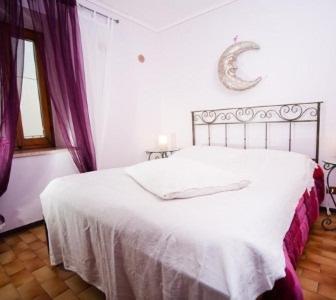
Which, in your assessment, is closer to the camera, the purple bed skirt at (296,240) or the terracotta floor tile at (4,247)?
the purple bed skirt at (296,240)

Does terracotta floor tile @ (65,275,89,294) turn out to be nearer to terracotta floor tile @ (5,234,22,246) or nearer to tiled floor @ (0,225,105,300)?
tiled floor @ (0,225,105,300)

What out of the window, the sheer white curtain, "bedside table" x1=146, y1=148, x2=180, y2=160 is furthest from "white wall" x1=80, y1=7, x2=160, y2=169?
the window

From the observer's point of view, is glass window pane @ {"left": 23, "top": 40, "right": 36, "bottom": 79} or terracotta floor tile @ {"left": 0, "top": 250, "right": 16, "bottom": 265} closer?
terracotta floor tile @ {"left": 0, "top": 250, "right": 16, "bottom": 265}

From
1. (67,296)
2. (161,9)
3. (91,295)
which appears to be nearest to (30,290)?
(67,296)

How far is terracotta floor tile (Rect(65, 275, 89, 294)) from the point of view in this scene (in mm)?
1352

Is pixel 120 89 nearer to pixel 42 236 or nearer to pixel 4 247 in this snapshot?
pixel 42 236

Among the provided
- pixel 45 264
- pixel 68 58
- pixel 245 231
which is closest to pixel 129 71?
pixel 68 58

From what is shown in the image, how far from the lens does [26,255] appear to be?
1.75 m

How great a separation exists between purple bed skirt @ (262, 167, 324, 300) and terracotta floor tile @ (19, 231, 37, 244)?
6.62 feet

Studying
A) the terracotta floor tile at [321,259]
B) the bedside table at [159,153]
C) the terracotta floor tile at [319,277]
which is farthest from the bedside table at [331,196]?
the bedside table at [159,153]

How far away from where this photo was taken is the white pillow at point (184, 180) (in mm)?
1153

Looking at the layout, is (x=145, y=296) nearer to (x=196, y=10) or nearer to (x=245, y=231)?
(x=245, y=231)

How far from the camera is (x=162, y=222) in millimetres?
895

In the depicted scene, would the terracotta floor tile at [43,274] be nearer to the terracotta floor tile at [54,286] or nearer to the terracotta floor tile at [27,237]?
the terracotta floor tile at [54,286]
